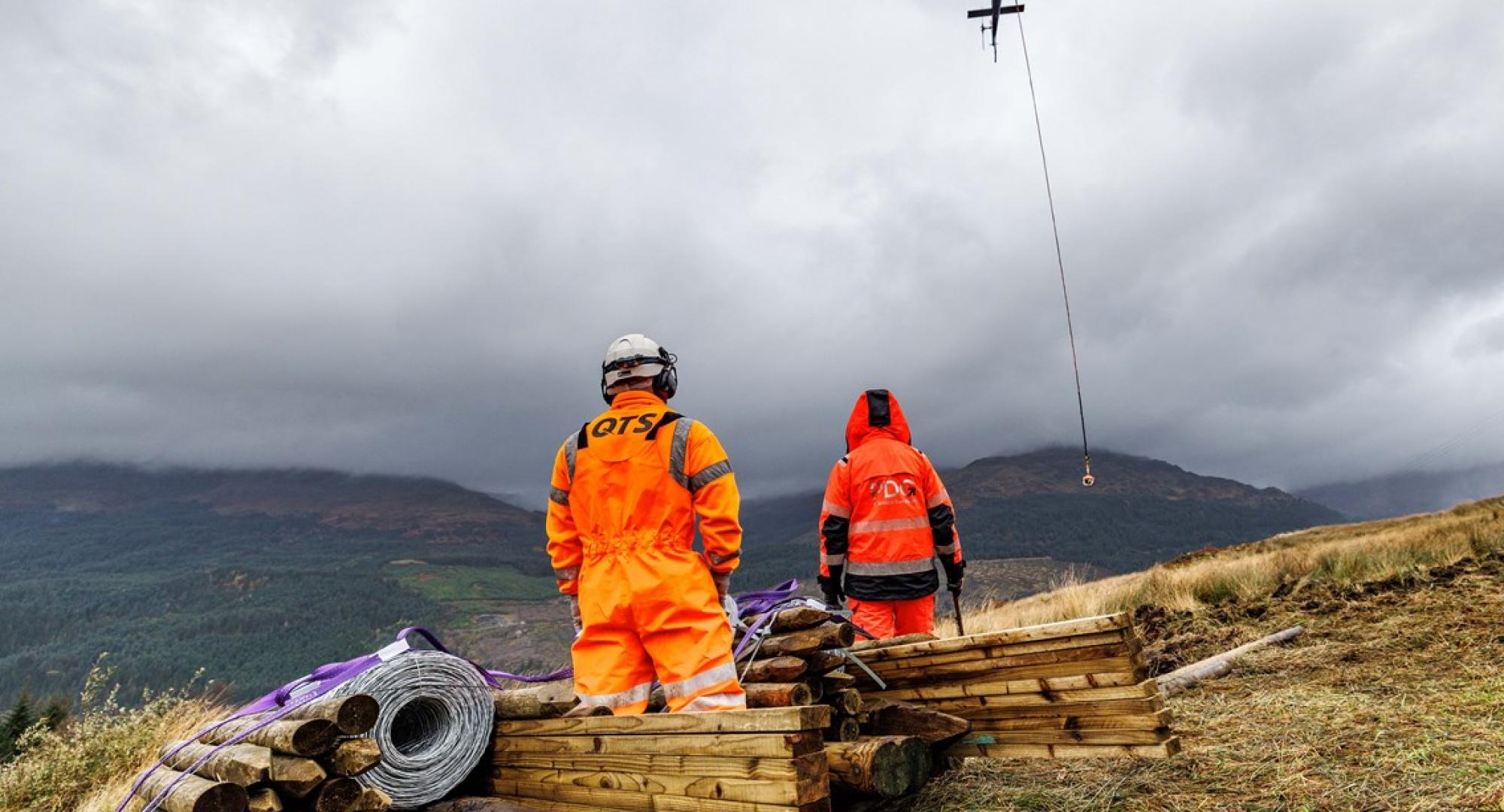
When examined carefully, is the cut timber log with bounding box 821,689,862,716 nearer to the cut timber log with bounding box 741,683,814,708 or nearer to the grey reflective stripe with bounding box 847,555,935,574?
the cut timber log with bounding box 741,683,814,708

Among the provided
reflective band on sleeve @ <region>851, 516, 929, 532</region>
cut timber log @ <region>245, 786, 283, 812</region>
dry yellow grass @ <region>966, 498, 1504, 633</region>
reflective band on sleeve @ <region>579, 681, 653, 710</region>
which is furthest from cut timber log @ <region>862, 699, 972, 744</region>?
dry yellow grass @ <region>966, 498, 1504, 633</region>

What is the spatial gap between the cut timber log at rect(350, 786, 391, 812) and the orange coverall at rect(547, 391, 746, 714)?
1.14m

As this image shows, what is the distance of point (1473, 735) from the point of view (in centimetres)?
457

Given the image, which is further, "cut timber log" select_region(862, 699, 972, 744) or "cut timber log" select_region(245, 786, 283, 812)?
"cut timber log" select_region(862, 699, 972, 744)

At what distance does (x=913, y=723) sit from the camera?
15.0ft

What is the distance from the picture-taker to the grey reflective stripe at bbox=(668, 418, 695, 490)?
4801mm

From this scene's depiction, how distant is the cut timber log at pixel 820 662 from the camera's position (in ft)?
15.6

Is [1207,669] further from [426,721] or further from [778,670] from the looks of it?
[426,721]

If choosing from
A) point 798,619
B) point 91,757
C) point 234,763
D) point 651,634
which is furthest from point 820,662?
point 91,757

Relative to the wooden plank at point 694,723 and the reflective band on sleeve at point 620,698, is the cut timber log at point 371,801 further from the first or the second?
the reflective band on sleeve at point 620,698

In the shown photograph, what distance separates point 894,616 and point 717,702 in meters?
3.34

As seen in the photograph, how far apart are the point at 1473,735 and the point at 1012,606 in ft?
34.3

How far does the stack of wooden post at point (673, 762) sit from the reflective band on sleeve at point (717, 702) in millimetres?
262

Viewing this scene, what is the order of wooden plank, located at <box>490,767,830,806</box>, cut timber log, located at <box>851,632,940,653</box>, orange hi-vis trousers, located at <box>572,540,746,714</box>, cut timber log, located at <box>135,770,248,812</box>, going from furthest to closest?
cut timber log, located at <box>851,632,940,653</box>, orange hi-vis trousers, located at <box>572,540,746,714</box>, cut timber log, located at <box>135,770,248,812</box>, wooden plank, located at <box>490,767,830,806</box>
